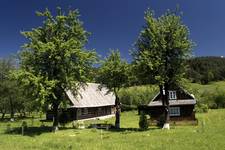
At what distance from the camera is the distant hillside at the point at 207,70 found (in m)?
154

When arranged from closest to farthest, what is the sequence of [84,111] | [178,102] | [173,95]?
1. [178,102]
2. [173,95]
3. [84,111]

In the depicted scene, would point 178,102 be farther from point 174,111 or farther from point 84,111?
point 84,111

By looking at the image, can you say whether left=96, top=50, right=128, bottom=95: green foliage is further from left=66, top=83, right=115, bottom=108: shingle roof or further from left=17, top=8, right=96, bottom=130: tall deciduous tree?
left=66, top=83, right=115, bottom=108: shingle roof

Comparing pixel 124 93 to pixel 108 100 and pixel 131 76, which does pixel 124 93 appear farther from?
pixel 131 76

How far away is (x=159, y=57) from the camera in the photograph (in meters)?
41.9

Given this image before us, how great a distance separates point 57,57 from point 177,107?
2569cm

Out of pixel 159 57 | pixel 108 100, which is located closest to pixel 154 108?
pixel 159 57

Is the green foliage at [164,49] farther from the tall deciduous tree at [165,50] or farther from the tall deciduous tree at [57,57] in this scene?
the tall deciduous tree at [57,57]

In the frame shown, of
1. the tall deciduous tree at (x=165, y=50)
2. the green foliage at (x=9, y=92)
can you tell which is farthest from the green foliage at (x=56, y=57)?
the green foliage at (x=9, y=92)

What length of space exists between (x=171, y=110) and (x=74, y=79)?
21.0 m

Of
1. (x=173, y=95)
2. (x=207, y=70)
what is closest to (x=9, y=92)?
(x=173, y=95)

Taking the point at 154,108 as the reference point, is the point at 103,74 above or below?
above

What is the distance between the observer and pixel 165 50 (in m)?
41.7

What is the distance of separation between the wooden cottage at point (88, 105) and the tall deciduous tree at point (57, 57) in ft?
45.7
